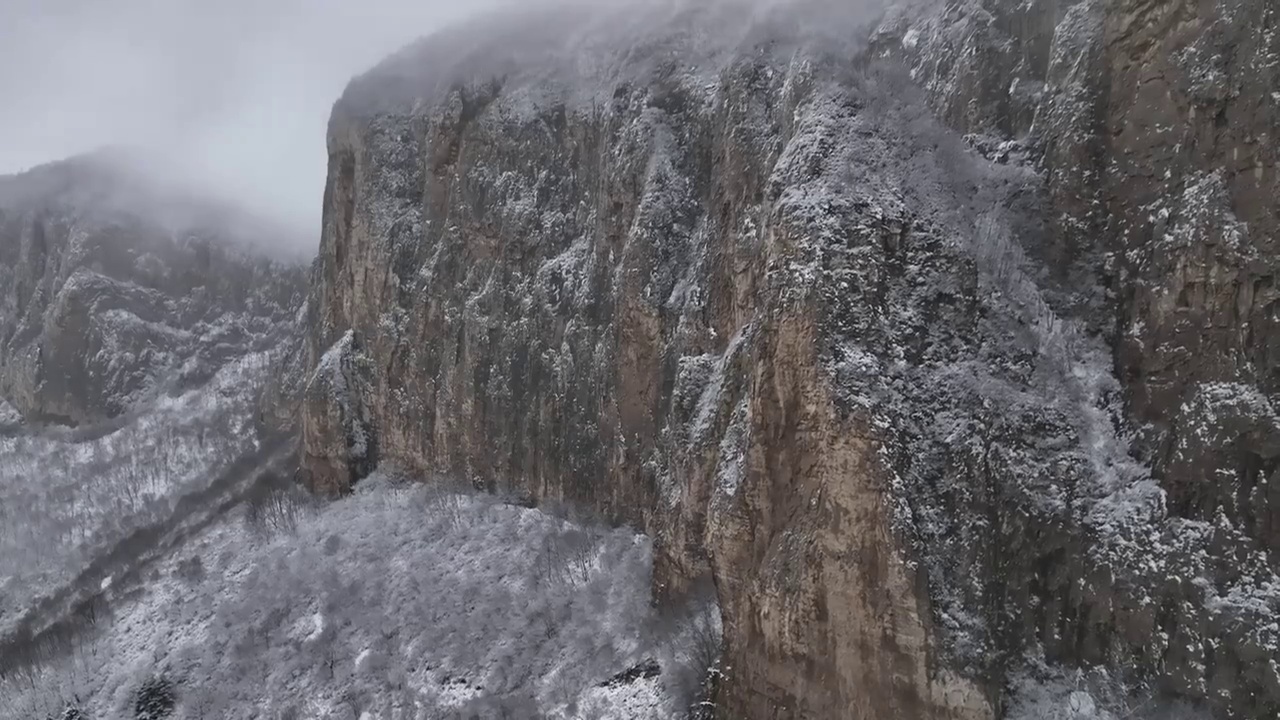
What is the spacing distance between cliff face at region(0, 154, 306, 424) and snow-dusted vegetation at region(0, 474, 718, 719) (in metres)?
50.8

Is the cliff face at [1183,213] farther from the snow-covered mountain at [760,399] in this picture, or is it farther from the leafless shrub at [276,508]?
the leafless shrub at [276,508]

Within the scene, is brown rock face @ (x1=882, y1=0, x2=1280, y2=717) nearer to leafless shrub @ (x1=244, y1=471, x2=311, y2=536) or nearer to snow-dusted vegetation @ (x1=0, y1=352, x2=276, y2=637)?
leafless shrub @ (x1=244, y1=471, x2=311, y2=536)

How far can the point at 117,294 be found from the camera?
297 ft

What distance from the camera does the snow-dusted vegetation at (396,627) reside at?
82.7ft

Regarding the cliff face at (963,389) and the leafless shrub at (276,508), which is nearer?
the cliff face at (963,389)

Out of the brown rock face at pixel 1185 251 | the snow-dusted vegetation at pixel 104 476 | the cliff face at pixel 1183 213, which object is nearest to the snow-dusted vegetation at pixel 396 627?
the brown rock face at pixel 1185 251

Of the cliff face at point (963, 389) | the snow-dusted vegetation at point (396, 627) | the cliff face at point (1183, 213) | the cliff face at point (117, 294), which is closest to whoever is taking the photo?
the cliff face at point (1183, 213)

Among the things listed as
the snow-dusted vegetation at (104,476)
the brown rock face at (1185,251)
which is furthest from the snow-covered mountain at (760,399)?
the snow-dusted vegetation at (104,476)

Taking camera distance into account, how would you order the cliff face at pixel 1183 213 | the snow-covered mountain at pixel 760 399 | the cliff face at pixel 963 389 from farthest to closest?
the snow-covered mountain at pixel 760 399 < the cliff face at pixel 963 389 < the cliff face at pixel 1183 213

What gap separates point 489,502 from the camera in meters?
37.1

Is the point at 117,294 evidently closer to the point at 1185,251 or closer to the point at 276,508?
the point at 276,508

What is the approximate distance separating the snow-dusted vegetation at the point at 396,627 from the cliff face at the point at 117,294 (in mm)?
50801

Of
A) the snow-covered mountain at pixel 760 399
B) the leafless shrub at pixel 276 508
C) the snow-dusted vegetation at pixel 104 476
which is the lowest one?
the snow-dusted vegetation at pixel 104 476

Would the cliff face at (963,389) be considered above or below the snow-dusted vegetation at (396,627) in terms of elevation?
above
